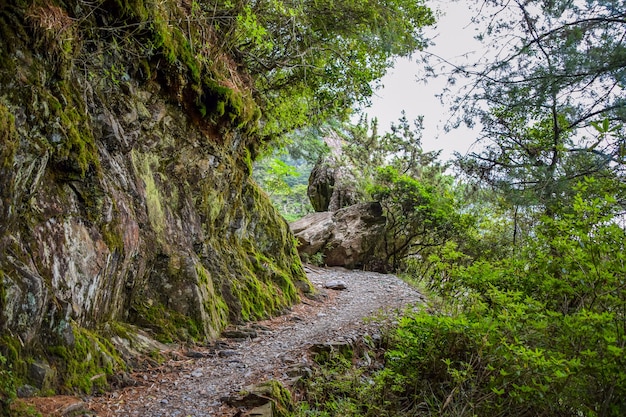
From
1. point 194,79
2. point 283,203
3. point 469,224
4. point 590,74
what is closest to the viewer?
point 590,74

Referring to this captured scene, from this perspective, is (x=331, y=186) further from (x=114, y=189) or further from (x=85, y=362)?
(x=85, y=362)

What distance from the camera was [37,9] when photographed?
387 cm

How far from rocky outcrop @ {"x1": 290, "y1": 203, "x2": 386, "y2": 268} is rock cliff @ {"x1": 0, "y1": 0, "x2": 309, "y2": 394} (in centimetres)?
657

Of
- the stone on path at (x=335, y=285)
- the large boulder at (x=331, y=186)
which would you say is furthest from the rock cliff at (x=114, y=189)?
the large boulder at (x=331, y=186)

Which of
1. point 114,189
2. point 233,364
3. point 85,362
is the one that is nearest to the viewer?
point 85,362

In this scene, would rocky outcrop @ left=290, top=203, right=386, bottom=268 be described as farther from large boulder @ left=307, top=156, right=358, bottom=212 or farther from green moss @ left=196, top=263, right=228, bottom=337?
green moss @ left=196, top=263, right=228, bottom=337

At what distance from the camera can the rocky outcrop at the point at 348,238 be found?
48.8 feet

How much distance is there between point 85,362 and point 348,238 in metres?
11.8

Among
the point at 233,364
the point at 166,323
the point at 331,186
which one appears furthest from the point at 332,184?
the point at 233,364

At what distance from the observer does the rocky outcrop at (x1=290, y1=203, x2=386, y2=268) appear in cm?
1488

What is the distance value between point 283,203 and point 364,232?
17.3m

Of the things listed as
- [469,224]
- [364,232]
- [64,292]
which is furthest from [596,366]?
[364,232]

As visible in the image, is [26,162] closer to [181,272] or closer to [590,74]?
[181,272]

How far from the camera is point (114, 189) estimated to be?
4.82 m
